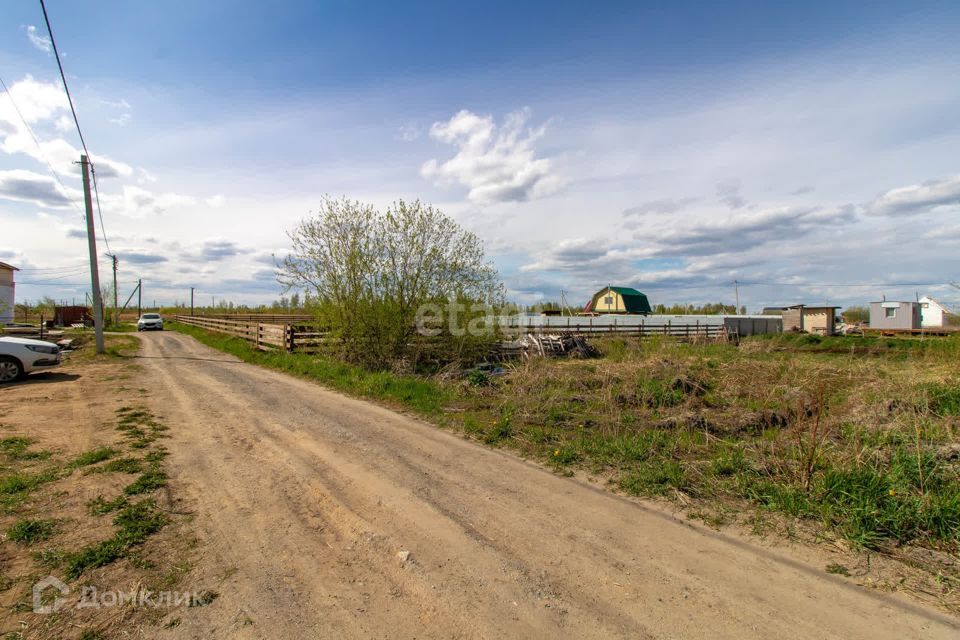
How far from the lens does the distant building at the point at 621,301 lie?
5250 cm

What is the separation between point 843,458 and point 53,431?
9.94m

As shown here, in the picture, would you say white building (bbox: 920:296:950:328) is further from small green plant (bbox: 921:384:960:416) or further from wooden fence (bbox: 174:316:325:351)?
wooden fence (bbox: 174:316:325:351)

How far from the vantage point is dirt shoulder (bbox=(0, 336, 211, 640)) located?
8.94ft

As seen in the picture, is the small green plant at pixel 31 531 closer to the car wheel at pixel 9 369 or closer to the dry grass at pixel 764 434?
the dry grass at pixel 764 434

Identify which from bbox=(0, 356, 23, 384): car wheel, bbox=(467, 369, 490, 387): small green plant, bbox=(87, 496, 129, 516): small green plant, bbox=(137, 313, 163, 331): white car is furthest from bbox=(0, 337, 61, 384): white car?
bbox=(137, 313, 163, 331): white car

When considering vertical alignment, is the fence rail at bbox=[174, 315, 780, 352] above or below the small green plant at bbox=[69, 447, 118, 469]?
above

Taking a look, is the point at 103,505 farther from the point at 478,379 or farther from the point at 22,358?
the point at 22,358

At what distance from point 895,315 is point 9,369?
50.3 m

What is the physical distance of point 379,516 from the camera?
414 centimetres

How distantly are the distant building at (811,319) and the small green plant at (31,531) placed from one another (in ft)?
140

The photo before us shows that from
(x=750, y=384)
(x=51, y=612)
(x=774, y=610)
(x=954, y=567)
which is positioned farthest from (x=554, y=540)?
(x=750, y=384)

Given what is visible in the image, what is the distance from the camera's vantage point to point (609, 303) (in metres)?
54.2

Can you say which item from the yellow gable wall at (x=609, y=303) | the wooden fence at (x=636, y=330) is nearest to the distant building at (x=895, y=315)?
the wooden fence at (x=636, y=330)

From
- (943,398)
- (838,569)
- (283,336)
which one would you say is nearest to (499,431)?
(838,569)
